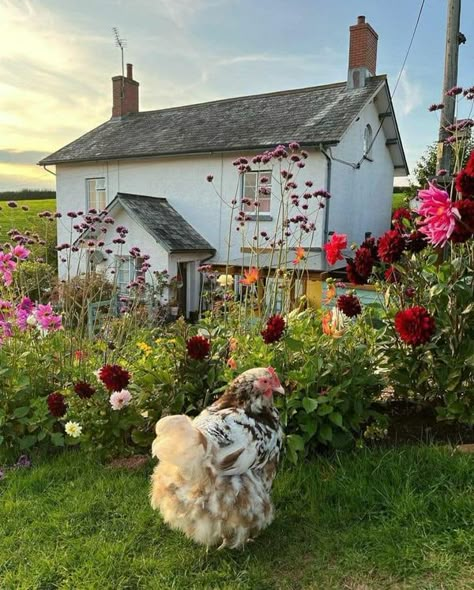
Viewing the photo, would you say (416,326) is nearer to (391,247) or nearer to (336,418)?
(391,247)

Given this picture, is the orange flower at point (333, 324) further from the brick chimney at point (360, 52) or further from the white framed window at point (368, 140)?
the brick chimney at point (360, 52)

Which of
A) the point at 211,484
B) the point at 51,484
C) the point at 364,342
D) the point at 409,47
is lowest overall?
the point at 51,484

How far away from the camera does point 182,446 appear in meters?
1.79

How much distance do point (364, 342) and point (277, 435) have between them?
1.10m

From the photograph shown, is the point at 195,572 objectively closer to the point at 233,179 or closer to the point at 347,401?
the point at 347,401

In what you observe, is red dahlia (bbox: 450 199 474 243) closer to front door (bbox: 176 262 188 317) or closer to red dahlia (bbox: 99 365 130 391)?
red dahlia (bbox: 99 365 130 391)

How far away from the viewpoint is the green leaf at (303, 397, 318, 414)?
251 centimetres

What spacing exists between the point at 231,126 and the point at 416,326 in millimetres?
12496

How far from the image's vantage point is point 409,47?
9695 millimetres

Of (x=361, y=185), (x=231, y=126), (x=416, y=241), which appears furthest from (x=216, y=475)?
(x=231, y=126)

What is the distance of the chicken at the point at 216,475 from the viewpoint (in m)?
1.82

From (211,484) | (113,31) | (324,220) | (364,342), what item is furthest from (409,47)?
(113,31)

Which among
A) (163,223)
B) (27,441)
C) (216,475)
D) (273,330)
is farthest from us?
(163,223)

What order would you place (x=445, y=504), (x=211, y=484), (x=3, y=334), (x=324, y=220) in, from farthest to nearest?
(x=324, y=220)
(x=3, y=334)
(x=445, y=504)
(x=211, y=484)
